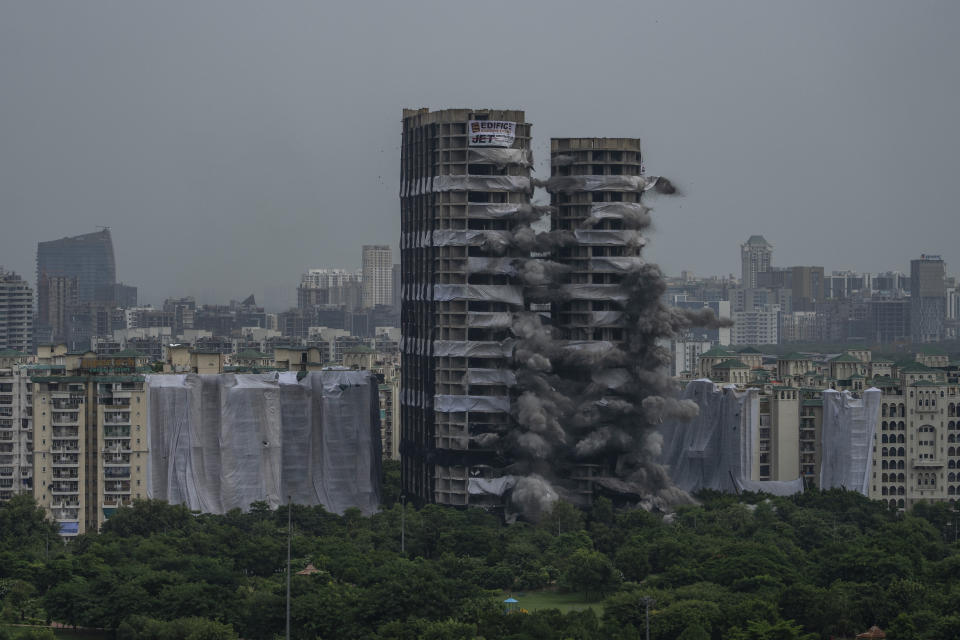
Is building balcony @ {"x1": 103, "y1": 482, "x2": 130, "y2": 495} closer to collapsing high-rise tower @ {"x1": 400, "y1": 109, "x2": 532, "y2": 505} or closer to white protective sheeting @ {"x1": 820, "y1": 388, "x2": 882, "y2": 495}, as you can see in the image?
collapsing high-rise tower @ {"x1": 400, "y1": 109, "x2": 532, "y2": 505}

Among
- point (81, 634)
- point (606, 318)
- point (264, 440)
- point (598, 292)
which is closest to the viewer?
point (81, 634)

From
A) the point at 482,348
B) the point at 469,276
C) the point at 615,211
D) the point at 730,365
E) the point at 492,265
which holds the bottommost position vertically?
the point at 730,365

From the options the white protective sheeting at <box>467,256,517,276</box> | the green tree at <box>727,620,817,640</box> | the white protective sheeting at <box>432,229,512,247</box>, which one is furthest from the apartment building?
the green tree at <box>727,620,817,640</box>

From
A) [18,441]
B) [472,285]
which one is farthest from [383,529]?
[18,441]

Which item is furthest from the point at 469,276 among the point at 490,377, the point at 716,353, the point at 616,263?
the point at 716,353

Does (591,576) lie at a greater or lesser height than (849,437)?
lesser

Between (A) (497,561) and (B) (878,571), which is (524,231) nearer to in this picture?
(A) (497,561)

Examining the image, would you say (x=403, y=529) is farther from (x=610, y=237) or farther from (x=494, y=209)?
(x=610, y=237)
